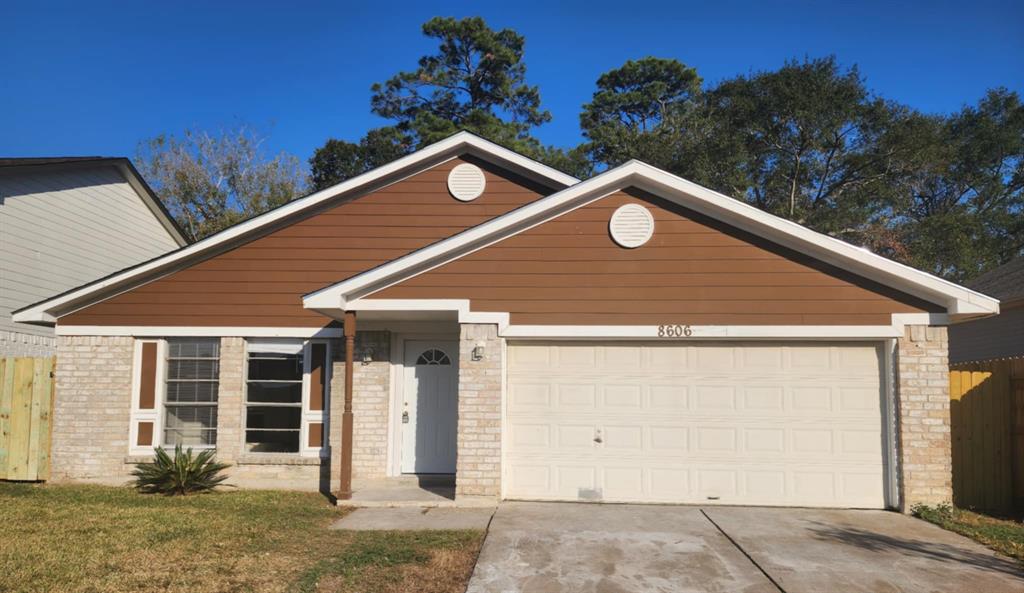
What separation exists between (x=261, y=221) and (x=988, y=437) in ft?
37.7

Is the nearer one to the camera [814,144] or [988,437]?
[988,437]

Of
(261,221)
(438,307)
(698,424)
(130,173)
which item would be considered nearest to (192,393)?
(261,221)

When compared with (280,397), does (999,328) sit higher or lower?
higher

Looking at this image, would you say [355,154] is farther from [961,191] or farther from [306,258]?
[961,191]

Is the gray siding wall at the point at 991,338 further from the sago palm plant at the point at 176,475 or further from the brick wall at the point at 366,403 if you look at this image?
the sago palm plant at the point at 176,475

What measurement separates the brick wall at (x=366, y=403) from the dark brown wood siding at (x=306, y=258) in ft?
2.80

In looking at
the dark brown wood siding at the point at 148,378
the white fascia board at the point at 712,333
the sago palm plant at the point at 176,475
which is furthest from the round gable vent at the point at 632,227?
the dark brown wood siding at the point at 148,378

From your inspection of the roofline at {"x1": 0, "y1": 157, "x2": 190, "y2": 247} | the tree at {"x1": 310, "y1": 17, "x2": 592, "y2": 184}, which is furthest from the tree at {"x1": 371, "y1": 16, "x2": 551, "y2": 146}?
the roofline at {"x1": 0, "y1": 157, "x2": 190, "y2": 247}

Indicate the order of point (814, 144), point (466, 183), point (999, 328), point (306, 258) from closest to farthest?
1. point (306, 258)
2. point (466, 183)
3. point (999, 328)
4. point (814, 144)

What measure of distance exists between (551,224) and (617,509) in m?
3.95

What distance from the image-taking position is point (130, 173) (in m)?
18.2

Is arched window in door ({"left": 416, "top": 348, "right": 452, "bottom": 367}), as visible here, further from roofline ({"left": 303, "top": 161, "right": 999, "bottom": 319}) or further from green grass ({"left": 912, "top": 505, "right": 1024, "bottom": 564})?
green grass ({"left": 912, "top": 505, "right": 1024, "bottom": 564})

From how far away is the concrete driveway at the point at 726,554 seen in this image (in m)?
6.65

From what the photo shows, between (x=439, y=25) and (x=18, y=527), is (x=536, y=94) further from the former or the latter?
(x=18, y=527)
